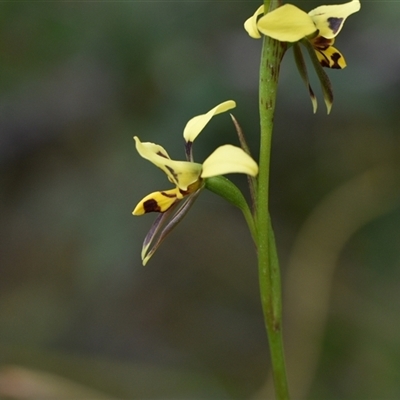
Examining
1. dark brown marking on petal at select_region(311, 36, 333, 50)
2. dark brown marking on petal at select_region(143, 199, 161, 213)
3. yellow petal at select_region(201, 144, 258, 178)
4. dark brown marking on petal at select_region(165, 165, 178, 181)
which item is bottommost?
dark brown marking on petal at select_region(143, 199, 161, 213)

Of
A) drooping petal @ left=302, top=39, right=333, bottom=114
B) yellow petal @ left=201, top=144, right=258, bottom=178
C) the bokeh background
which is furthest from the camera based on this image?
the bokeh background

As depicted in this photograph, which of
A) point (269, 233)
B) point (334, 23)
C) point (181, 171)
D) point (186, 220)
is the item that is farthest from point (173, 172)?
point (186, 220)

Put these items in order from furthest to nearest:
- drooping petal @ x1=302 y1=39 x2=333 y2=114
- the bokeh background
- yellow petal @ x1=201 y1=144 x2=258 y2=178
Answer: the bokeh background
drooping petal @ x1=302 y1=39 x2=333 y2=114
yellow petal @ x1=201 y1=144 x2=258 y2=178

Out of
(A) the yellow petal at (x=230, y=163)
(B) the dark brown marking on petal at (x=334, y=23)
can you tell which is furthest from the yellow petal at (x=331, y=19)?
(A) the yellow petal at (x=230, y=163)

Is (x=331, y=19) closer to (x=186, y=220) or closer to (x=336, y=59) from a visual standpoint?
(x=336, y=59)

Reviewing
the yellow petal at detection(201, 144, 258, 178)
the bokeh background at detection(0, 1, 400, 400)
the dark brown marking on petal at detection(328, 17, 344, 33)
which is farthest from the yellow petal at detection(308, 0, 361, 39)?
the bokeh background at detection(0, 1, 400, 400)

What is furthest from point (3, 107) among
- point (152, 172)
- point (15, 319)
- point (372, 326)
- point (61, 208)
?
point (372, 326)

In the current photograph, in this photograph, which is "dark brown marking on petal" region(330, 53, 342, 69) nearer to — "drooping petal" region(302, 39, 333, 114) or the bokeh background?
"drooping petal" region(302, 39, 333, 114)
